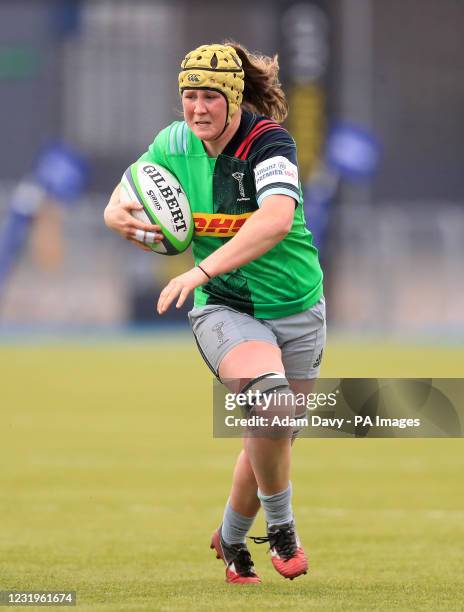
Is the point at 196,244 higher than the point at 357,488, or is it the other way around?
the point at 196,244

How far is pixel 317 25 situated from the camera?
34.4 meters

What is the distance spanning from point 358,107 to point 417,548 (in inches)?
1168

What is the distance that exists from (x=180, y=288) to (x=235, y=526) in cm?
139

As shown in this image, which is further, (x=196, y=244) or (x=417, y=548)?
(x=417, y=548)

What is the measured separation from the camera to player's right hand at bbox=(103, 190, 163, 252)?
681 cm

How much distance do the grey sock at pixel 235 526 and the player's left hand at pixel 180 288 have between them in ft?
4.00

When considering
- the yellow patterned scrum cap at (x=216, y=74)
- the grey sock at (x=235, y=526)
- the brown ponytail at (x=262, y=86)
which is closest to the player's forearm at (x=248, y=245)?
the yellow patterned scrum cap at (x=216, y=74)

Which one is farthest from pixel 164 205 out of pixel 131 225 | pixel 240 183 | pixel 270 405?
pixel 270 405

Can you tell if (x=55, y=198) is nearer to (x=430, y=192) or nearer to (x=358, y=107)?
(x=358, y=107)

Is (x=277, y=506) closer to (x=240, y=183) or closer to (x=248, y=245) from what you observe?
(x=248, y=245)

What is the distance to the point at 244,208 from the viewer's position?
679 centimetres

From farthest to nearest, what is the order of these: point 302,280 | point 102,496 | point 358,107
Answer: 1. point 358,107
2. point 102,496
3. point 302,280

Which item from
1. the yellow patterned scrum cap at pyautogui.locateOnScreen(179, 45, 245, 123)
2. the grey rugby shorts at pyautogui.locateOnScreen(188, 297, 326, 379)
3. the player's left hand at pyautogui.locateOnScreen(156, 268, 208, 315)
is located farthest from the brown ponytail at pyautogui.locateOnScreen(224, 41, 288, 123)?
the player's left hand at pyautogui.locateOnScreen(156, 268, 208, 315)

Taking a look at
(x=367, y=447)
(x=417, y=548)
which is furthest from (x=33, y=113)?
(x=417, y=548)
